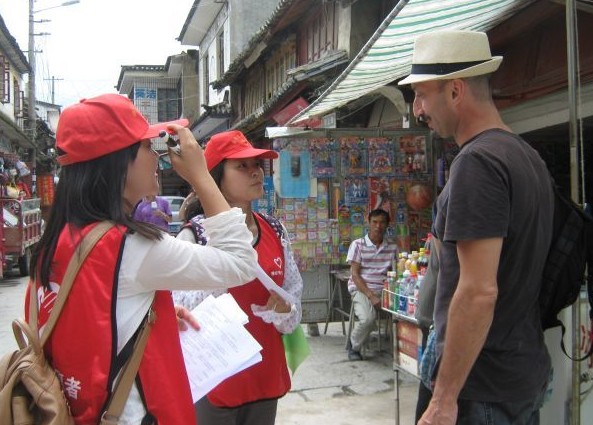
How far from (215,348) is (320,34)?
33.6 feet

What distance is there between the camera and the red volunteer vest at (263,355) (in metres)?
2.37

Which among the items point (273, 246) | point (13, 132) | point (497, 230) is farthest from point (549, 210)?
point (13, 132)

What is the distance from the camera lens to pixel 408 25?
12.4 ft

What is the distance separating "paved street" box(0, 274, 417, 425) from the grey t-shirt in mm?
2694

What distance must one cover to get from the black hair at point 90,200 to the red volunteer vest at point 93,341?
0.14 ft

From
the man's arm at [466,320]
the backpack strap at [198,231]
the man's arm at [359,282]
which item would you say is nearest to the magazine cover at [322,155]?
the man's arm at [359,282]

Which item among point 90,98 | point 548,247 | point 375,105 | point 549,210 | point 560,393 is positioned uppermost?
point 375,105

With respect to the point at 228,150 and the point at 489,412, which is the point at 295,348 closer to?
the point at 228,150

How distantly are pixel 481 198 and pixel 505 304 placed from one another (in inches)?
12.9

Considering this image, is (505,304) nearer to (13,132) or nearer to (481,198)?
(481,198)

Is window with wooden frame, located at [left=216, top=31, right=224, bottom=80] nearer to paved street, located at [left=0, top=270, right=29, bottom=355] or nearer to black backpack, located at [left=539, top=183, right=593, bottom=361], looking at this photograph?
paved street, located at [left=0, top=270, right=29, bottom=355]

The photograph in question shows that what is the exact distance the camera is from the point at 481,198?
5.23ft

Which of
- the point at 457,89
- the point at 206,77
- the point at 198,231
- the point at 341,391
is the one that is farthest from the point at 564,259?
the point at 206,77

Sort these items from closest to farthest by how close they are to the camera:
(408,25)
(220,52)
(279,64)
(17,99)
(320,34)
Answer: (408,25) → (320,34) → (279,64) → (220,52) → (17,99)
